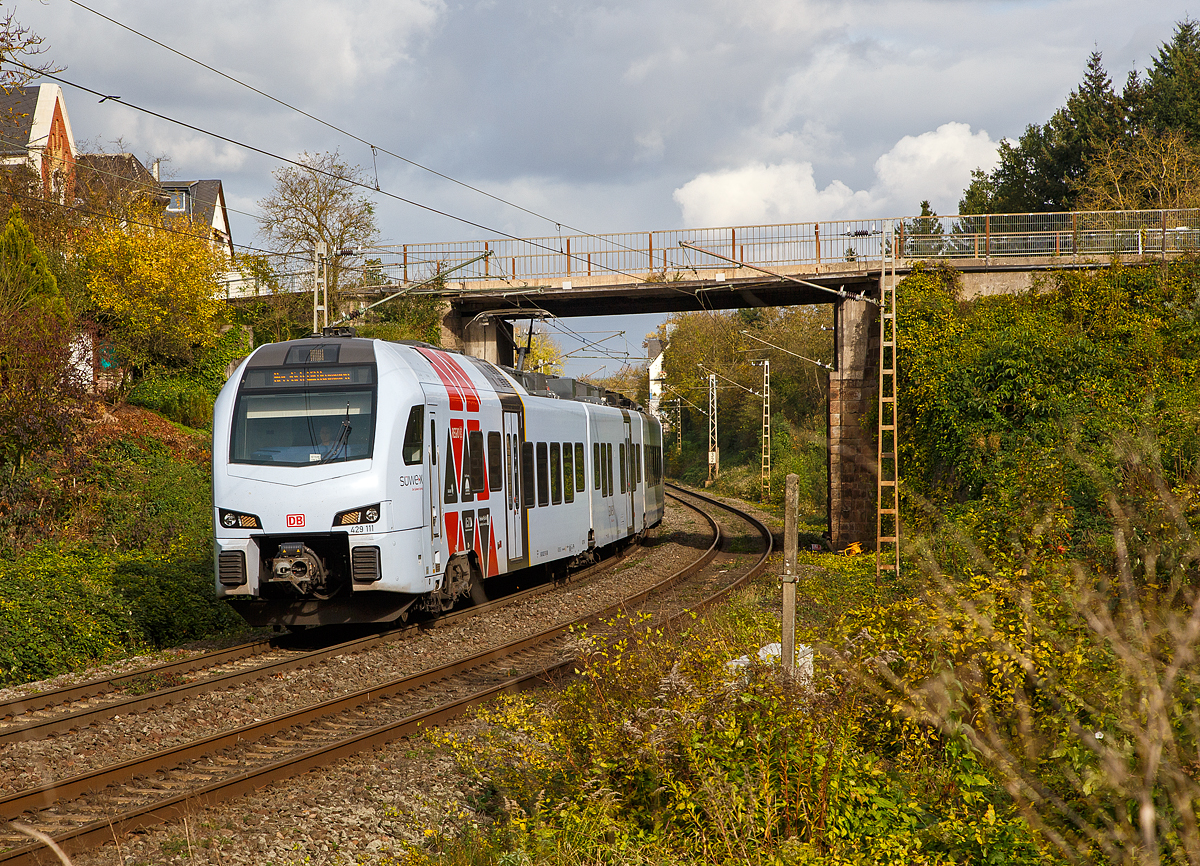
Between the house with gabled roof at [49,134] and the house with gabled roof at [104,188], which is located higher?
the house with gabled roof at [49,134]

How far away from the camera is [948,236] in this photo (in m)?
21.8

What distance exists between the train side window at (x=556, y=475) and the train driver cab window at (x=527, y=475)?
3.24 ft

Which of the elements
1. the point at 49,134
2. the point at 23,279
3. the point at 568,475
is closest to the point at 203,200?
the point at 49,134

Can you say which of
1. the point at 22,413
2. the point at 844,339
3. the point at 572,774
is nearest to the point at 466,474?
the point at 572,774

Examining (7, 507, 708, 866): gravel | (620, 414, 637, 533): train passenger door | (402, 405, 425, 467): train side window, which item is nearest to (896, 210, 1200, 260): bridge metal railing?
(620, 414, 637, 533): train passenger door

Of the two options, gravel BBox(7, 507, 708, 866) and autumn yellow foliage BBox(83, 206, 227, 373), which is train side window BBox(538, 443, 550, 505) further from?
autumn yellow foliage BBox(83, 206, 227, 373)

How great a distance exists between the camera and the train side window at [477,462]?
1286 cm

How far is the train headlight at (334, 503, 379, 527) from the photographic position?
34.9 ft

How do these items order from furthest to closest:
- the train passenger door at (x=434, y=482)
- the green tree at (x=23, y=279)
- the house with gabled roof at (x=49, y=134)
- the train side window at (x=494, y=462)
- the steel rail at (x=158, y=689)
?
the house with gabled roof at (x=49, y=134) → the green tree at (x=23, y=279) → the train side window at (x=494, y=462) → the train passenger door at (x=434, y=482) → the steel rail at (x=158, y=689)

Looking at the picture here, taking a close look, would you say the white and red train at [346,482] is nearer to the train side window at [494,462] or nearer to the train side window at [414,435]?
the train side window at [414,435]

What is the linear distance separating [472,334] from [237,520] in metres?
16.9

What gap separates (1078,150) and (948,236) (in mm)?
35486

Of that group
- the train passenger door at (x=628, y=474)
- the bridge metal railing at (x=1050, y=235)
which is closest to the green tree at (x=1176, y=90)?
the bridge metal railing at (x=1050, y=235)

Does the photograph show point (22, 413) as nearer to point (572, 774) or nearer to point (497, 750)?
point (497, 750)
